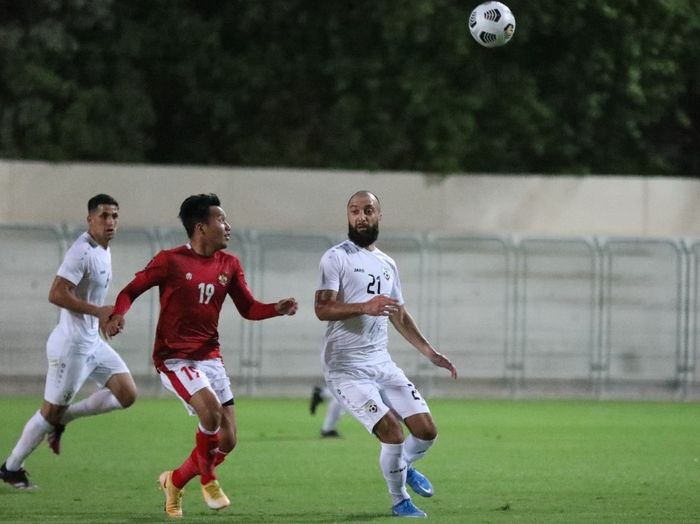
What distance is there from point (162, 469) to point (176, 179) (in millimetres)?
11291

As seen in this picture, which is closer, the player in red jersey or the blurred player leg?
the player in red jersey

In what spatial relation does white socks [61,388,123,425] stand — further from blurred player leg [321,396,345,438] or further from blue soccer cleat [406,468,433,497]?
blurred player leg [321,396,345,438]

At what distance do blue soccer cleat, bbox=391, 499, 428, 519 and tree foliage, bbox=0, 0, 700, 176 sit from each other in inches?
635

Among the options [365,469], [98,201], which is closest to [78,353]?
[98,201]

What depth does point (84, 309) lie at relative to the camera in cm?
1174

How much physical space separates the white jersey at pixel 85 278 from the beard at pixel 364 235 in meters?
2.61

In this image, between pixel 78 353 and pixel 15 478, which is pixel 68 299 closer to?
pixel 78 353

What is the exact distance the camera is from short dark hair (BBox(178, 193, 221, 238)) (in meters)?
10.5

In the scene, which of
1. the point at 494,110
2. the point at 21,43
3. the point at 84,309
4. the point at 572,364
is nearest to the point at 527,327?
the point at 572,364

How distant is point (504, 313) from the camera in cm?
2384

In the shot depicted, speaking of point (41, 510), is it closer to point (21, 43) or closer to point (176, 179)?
point (176, 179)

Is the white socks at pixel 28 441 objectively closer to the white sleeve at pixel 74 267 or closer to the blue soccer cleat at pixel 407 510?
the white sleeve at pixel 74 267

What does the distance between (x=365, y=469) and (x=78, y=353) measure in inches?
118

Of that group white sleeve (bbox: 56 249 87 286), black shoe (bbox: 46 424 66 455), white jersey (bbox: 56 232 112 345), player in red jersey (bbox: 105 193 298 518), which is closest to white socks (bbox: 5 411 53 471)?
black shoe (bbox: 46 424 66 455)
